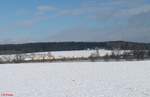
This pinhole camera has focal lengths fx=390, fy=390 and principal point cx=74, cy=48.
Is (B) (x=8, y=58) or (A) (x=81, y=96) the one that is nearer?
(A) (x=81, y=96)

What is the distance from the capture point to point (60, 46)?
17850 centimetres

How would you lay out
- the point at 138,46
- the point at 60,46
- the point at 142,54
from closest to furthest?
the point at 142,54
the point at 138,46
the point at 60,46

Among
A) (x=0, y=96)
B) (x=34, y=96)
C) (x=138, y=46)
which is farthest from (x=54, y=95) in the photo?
(x=138, y=46)

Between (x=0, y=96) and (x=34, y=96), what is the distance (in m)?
1.53

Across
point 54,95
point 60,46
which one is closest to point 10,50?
point 60,46

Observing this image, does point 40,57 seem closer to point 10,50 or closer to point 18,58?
point 18,58

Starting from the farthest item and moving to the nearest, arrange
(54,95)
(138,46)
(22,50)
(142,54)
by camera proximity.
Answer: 1. (22,50)
2. (138,46)
3. (142,54)
4. (54,95)

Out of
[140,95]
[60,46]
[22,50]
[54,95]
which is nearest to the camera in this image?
[140,95]

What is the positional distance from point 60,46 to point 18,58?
53.5 meters

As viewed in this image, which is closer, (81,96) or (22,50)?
(81,96)

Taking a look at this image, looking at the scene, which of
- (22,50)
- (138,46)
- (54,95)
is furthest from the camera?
(22,50)

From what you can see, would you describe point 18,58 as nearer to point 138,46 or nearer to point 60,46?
point 138,46

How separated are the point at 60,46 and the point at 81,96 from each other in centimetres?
16132

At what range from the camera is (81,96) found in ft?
57.0
